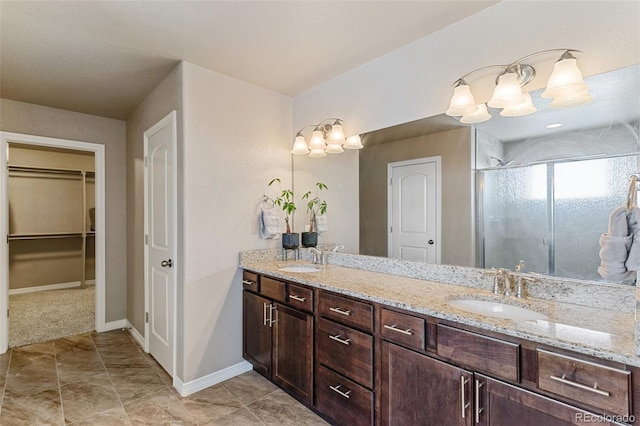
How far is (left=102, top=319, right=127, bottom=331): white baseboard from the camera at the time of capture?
3.60 meters

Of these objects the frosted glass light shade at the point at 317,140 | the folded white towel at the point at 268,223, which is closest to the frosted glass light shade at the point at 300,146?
the frosted glass light shade at the point at 317,140

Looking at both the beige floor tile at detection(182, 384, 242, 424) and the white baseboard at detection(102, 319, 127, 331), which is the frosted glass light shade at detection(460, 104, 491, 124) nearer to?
the beige floor tile at detection(182, 384, 242, 424)

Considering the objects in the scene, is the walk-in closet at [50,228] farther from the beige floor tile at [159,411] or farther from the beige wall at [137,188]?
the beige floor tile at [159,411]

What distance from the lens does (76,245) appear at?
5715mm

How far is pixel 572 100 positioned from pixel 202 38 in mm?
2091

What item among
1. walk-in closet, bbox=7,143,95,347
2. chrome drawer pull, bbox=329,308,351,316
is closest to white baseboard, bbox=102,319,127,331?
walk-in closet, bbox=7,143,95,347

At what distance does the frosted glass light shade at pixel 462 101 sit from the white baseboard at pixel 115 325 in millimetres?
4081

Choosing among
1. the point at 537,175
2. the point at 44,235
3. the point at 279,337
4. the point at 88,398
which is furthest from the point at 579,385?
the point at 44,235

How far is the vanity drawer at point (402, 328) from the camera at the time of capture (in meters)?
1.45

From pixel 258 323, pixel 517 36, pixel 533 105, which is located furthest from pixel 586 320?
pixel 258 323

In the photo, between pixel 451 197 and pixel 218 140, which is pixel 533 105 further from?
pixel 218 140

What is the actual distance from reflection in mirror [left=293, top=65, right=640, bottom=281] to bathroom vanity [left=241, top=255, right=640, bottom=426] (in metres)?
0.27

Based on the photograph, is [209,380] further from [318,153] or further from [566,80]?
[566,80]

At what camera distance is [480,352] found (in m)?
1.25
